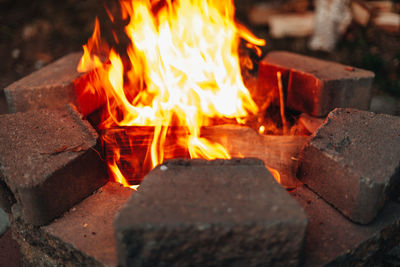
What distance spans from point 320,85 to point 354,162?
85cm

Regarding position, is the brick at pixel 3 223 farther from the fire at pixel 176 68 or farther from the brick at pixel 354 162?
the brick at pixel 354 162

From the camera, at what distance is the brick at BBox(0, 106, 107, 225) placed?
1948mm

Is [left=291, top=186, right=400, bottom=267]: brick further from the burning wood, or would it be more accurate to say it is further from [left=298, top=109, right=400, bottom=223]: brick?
the burning wood

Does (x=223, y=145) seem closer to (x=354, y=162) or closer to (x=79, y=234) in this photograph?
(x=354, y=162)

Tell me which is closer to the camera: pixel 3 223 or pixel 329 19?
pixel 3 223

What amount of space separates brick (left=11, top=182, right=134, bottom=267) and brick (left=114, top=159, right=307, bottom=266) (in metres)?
0.28

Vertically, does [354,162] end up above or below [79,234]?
above

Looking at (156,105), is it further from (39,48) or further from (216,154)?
(39,48)

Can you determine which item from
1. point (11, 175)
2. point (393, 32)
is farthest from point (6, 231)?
point (393, 32)

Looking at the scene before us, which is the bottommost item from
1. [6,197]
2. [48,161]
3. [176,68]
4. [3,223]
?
[3,223]

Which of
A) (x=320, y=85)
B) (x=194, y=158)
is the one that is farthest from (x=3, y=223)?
(x=320, y=85)

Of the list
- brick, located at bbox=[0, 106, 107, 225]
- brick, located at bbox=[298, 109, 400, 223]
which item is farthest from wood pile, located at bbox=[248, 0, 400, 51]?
brick, located at bbox=[0, 106, 107, 225]

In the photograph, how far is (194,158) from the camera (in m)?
2.09

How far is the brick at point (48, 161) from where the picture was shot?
76.7 inches
